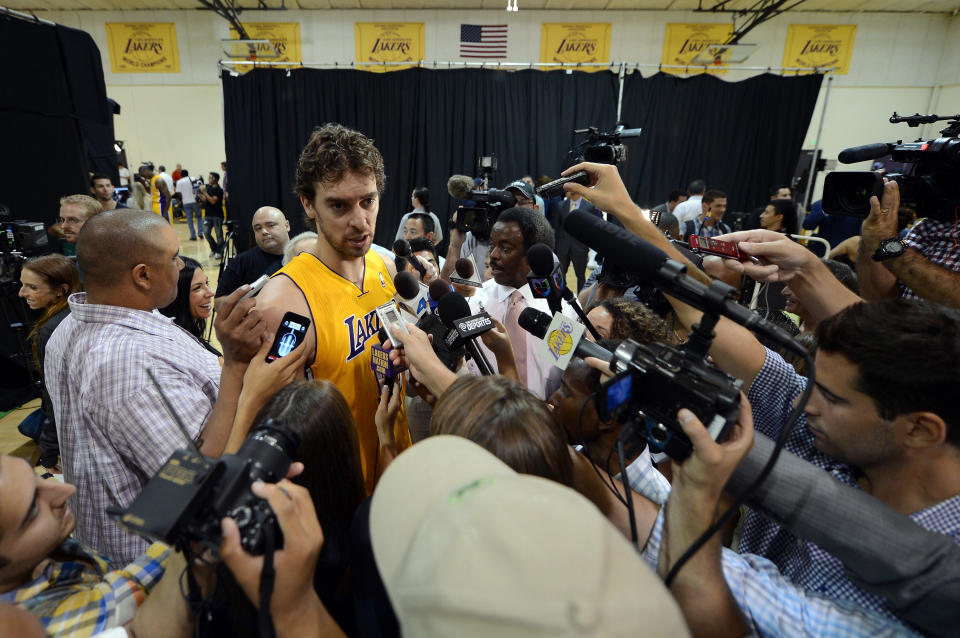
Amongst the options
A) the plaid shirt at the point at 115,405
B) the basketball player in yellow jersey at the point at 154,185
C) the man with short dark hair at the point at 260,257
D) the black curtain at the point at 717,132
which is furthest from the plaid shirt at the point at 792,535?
the basketball player in yellow jersey at the point at 154,185

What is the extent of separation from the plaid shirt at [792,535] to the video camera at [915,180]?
3.22ft

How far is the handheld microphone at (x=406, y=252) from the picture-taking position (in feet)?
8.57

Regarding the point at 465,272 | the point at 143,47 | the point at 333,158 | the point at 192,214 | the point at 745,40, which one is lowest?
the point at 192,214

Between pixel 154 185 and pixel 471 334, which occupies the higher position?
pixel 471 334

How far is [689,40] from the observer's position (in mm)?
9516

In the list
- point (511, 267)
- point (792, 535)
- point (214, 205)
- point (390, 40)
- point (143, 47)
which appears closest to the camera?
point (792, 535)

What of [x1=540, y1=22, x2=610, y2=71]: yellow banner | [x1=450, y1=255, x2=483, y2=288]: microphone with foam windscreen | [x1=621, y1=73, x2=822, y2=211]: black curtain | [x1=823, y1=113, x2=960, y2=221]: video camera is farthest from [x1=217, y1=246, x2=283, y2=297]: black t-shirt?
[x1=540, y1=22, x2=610, y2=71]: yellow banner

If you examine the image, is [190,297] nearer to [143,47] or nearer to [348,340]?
[348,340]

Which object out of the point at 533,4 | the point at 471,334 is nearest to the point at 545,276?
the point at 471,334

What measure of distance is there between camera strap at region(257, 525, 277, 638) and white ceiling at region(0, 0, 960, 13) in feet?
36.2

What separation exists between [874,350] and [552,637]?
93 cm

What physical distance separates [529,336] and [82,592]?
1629mm

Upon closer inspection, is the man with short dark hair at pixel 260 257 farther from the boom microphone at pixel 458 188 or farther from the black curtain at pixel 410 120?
the black curtain at pixel 410 120

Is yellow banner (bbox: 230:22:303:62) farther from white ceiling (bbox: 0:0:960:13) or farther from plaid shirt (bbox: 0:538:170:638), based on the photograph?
plaid shirt (bbox: 0:538:170:638)
